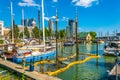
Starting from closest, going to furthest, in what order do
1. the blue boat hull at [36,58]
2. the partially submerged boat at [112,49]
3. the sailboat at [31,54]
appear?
the blue boat hull at [36,58], the sailboat at [31,54], the partially submerged boat at [112,49]

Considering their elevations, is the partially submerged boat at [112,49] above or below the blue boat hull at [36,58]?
above

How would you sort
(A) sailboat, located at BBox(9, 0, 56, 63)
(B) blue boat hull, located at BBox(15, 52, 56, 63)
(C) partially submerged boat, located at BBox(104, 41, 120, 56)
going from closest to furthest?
(B) blue boat hull, located at BBox(15, 52, 56, 63) < (A) sailboat, located at BBox(9, 0, 56, 63) < (C) partially submerged boat, located at BBox(104, 41, 120, 56)

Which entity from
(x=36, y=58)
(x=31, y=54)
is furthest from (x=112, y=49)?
(x=31, y=54)

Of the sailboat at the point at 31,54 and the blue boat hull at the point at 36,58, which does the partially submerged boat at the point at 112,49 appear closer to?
the blue boat hull at the point at 36,58

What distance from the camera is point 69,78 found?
32.3 metres

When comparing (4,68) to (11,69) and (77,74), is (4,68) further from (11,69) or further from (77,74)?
(77,74)

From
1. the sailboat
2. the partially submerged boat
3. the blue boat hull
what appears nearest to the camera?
the blue boat hull

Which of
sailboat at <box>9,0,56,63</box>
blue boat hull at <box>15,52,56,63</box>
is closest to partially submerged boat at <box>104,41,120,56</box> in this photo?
blue boat hull at <box>15,52,56,63</box>

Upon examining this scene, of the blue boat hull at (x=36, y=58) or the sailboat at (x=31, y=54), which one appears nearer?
the blue boat hull at (x=36, y=58)

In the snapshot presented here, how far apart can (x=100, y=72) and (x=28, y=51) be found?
18.4m

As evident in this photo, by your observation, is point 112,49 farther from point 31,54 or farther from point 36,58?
point 31,54

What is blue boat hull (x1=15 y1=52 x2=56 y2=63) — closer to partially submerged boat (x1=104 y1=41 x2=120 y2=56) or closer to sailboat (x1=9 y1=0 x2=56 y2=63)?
sailboat (x1=9 y1=0 x2=56 y2=63)

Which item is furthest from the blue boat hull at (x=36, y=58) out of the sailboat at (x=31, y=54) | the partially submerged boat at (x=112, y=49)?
the partially submerged boat at (x=112, y=49)


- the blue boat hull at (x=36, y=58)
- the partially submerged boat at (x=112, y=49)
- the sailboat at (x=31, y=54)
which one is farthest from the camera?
the partially submerged boat at (x=112, y=49)
